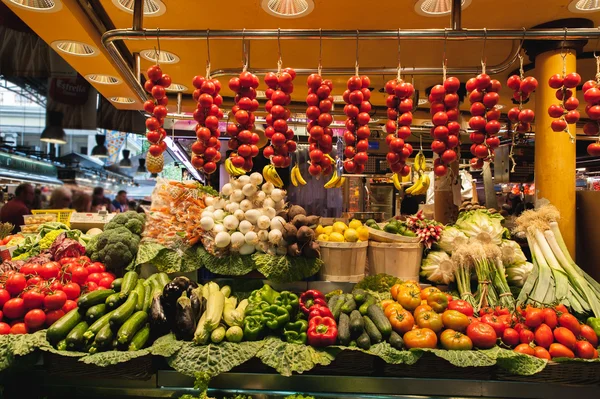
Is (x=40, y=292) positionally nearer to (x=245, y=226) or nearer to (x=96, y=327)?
(x=96, y=327)

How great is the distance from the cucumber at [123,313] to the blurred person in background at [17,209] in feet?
18.1

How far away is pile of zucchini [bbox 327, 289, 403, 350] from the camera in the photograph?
7.78ft

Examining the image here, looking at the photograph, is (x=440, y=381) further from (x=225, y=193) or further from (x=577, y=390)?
(x=225, y=193)

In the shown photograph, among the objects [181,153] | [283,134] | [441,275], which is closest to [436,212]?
[441,275]

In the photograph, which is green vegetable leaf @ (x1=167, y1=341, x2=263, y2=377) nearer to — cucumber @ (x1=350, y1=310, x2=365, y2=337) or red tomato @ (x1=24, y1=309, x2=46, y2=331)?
cucumber @ (x1=350, y1=310, x2=365, y2=337)

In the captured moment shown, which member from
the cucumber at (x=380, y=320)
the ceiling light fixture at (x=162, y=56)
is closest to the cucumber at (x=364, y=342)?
the cucumber at (x=380, y=320)

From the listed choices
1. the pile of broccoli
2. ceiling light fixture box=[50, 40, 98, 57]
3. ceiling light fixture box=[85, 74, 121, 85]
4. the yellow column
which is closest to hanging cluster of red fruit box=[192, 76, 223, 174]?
the pile of broccoli

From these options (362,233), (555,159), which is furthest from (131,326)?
(555,159)

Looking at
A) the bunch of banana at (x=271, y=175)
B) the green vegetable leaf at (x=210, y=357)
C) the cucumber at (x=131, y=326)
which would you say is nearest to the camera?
the green vegetable leaf at (x=210, y=357)

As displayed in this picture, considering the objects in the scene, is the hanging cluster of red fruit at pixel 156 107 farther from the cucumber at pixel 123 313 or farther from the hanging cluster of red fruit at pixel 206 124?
the cucumber at pixel 123 313

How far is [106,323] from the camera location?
7.93 feet

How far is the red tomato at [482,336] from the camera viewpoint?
2383 mm

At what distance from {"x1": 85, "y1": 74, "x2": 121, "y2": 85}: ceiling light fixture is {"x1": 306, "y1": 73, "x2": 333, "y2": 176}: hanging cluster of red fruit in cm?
381

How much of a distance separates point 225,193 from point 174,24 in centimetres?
248
